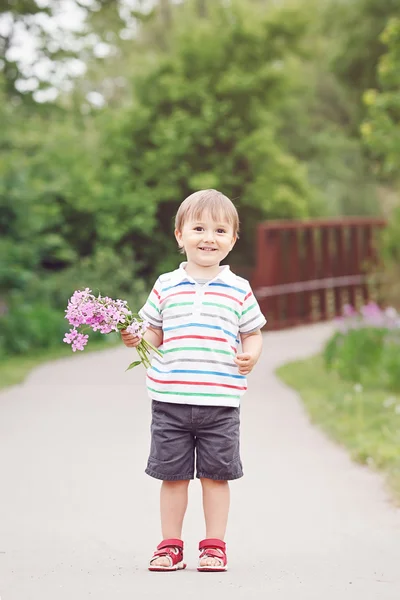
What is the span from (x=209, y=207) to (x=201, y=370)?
0.69 m

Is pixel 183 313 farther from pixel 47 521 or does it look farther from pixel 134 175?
pixel 134 175

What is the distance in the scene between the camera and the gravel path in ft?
15.8

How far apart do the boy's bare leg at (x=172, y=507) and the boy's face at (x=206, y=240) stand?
95 centimetres

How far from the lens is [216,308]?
16.7ft

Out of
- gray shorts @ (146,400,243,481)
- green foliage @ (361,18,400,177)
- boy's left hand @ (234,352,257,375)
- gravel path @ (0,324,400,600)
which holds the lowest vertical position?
gravel path @ (0,324,400,600)

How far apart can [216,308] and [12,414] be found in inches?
224

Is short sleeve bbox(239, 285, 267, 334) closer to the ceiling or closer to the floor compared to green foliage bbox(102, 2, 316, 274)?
closer to the floor

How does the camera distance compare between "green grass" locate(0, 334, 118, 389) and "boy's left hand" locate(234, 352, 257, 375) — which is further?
"green grass" locate(0, 334, 118, 389)

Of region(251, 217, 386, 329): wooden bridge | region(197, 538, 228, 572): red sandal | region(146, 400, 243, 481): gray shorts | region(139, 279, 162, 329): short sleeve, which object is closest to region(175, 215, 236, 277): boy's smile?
region(139, 279, 162, 329): short sleeve

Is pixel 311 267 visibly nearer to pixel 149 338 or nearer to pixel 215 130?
pixel 215 130

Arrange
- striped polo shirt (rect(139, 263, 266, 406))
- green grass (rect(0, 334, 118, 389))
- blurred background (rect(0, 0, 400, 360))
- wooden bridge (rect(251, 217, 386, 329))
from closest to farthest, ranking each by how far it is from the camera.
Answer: striped polo shirt (rect(139, 263, 266, 406)) < green grass (rect(0, 334, 118, 389)) < blurred background (rect(0, 0, 400, 360)) < wooden bridge (rect(251, 217, 386, 329))

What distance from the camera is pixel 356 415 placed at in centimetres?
1009

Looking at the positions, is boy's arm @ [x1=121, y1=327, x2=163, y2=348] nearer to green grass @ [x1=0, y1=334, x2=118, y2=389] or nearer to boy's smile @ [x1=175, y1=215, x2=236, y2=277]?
boy's smile @ [x1=175, y1=215, x2=236, y2=277]

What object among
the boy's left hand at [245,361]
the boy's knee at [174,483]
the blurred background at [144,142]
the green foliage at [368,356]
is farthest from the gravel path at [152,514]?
the blurred background at [144,142]
